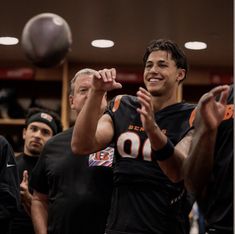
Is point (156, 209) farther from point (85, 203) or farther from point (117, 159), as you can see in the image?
point (85, 203)

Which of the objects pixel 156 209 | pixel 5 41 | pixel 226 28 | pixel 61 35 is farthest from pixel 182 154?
pixel 5 41

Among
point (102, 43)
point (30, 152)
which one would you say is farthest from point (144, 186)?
point (102, 43)

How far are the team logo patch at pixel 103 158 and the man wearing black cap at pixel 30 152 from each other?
684mm

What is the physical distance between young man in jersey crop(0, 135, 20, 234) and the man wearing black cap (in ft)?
1.06

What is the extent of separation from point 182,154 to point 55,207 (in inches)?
33.9

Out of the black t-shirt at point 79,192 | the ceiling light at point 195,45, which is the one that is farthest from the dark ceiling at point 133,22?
the black t-shirt at point 79,192

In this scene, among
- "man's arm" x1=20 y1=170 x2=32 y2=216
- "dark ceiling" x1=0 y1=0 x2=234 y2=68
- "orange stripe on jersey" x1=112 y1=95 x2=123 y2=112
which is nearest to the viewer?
"orange stripe on jersey" x1=112 y1=95 x2=123 y2=112

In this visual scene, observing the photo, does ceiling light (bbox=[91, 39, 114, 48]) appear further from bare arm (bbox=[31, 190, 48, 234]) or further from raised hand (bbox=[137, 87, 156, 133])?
raised hand (bbox=[137, 87, 156, 133])

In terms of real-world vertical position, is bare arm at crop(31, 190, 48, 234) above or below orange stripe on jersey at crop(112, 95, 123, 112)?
below

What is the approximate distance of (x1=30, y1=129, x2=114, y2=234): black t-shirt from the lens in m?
2.65

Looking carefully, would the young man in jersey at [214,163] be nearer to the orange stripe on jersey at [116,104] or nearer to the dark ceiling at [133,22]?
the orange stripe on jersey at [116,104]

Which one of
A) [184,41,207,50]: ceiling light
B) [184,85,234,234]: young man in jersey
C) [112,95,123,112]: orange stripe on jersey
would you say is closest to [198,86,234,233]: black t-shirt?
[184,85,234,234]: young man in jersey

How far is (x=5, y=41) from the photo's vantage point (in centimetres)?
543

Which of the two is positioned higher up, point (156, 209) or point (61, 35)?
point (61, 35)
